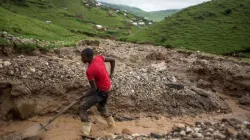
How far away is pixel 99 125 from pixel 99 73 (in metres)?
2.07

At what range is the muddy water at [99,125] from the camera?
9.41 meters

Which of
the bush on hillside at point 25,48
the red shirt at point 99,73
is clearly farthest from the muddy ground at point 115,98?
the red shirt at point 99,73

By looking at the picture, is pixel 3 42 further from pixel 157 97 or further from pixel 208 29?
pixel 208 29

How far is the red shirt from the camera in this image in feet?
28.2

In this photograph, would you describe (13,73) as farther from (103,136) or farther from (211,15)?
(211,15)

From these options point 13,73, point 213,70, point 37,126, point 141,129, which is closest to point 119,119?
point 141,129

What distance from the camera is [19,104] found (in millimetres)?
10141

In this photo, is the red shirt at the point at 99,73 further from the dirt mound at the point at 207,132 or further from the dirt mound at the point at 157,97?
the dirt mound at the point at 157,97

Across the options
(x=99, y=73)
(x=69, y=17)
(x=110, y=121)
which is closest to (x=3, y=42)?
(x=99, y=73)

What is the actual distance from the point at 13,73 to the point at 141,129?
455 cm

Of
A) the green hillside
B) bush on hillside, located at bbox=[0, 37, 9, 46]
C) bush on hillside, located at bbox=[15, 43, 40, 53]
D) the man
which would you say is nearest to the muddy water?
the man

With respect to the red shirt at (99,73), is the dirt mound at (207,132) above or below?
below

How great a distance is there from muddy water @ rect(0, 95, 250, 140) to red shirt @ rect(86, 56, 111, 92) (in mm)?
1455

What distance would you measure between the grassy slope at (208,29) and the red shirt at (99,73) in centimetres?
1999
